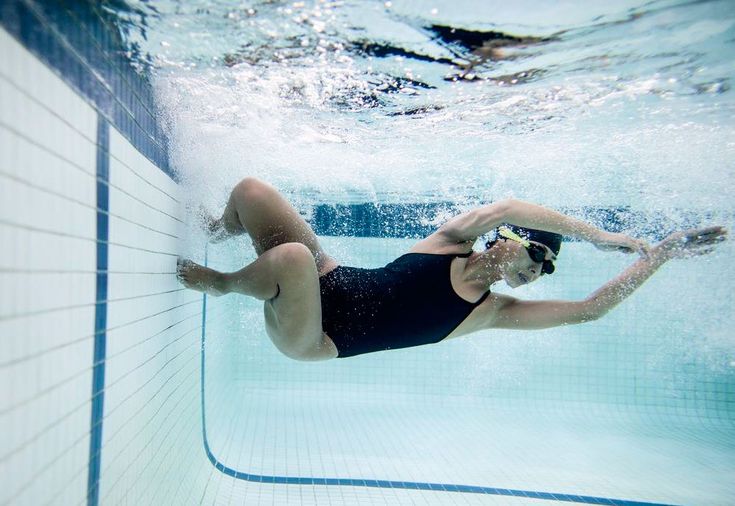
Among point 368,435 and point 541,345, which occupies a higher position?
point 541,345

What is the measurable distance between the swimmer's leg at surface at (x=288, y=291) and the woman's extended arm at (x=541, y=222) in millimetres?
1296

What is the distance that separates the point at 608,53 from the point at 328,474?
568 centimetres

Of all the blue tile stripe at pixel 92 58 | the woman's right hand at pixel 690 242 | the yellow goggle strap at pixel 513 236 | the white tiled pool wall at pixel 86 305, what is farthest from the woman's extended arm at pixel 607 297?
the blue tile stripe at pixel 92 58

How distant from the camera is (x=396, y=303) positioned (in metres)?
3.64

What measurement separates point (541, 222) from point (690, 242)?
130 centimetres

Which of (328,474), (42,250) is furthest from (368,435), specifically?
(42,250)

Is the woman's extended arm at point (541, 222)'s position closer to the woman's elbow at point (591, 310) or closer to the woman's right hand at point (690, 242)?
the woman's right hand at point (690, 242)

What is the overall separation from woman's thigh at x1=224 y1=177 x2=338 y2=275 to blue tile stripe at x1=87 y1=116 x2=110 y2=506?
1114mm

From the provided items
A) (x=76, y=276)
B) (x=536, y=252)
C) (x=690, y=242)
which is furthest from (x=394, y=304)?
(x=690, y=242)

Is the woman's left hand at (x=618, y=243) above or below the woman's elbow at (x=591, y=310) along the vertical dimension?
above

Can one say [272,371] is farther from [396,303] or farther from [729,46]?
[729,46]

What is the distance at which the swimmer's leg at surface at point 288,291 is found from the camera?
3.17 m

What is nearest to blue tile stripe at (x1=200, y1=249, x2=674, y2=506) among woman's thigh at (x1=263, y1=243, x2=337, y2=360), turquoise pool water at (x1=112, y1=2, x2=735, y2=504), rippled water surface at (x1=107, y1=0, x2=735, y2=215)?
turquoise pool water at (x1=112, y1=2, x2=735, y2=504)

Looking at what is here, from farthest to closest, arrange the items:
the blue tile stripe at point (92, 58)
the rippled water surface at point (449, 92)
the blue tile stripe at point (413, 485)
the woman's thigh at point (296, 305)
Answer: the blue tile stripe at point (413, 485) → the rippled water surface at point (449, 92) → the woman's thigh at point (296, 305) → the blue tile stripe at point (92, 58)
